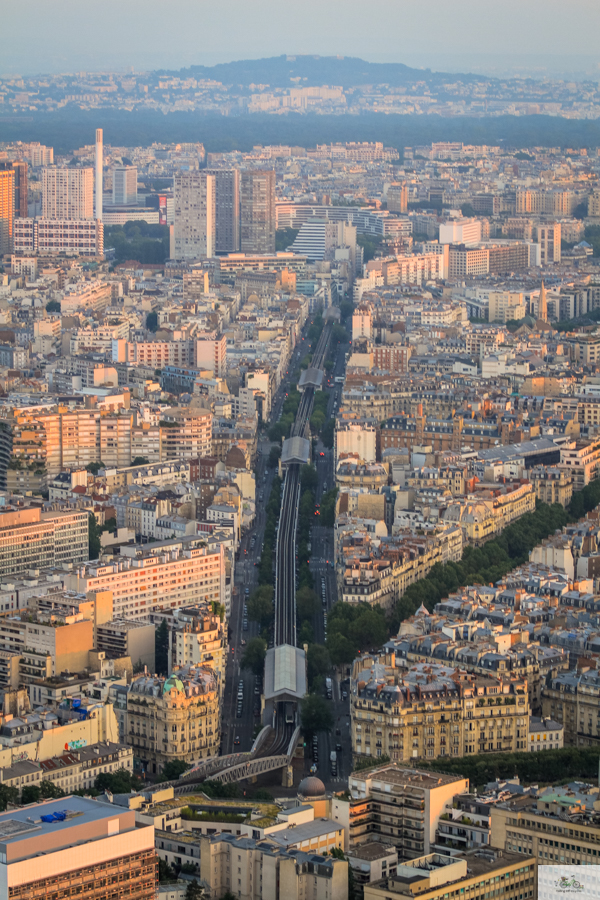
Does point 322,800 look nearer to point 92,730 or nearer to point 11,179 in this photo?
point 92,730

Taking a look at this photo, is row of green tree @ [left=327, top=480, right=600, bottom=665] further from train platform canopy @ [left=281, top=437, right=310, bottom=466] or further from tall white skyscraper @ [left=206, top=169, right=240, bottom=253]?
tall white skyscraper @ [left=206, top=169, right=240, bottom=253]

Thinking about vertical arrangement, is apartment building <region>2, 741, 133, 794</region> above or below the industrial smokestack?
below

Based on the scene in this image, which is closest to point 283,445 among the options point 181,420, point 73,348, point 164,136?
point 181,420

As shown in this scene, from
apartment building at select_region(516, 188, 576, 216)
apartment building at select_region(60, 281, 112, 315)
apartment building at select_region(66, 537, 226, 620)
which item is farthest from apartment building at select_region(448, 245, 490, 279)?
apartment building at select_region(66, 537, 226, 620)

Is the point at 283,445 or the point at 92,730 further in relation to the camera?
the point at 283,445

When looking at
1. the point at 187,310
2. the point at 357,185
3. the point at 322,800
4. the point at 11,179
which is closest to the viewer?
the point at 322,800

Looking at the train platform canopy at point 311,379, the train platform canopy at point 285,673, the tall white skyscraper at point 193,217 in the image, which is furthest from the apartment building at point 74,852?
the tall white skyscraper at point 193,217
